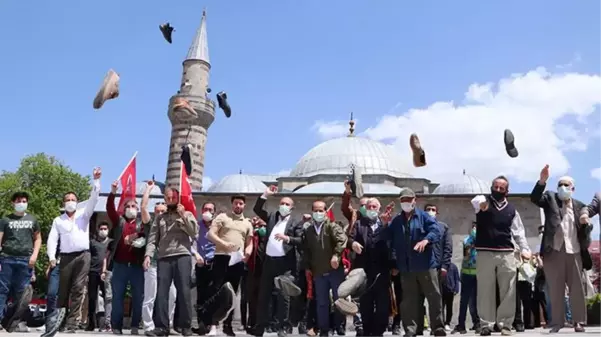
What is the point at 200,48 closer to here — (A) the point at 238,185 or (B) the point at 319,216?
(A) the point at 238,185

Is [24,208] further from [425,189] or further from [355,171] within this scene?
[425,189]

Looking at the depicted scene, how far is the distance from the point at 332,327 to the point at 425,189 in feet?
83.2

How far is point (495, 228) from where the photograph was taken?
6.77 metres

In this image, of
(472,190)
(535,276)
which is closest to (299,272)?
(535,276)

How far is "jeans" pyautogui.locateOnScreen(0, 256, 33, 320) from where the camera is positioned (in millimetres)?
7461

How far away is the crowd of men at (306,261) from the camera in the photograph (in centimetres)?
666

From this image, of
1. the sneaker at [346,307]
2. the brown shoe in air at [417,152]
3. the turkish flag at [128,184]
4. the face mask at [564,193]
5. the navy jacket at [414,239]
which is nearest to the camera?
the sneaker at [346,307]

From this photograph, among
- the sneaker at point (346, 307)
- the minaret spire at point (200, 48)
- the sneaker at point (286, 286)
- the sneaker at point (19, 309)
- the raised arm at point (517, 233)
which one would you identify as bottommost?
the sneaker at point (19, 309)

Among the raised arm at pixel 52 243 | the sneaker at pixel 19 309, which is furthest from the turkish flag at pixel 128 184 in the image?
the sneaker at pixel 19 309

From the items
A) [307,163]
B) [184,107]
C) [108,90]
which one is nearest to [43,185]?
[307,163]

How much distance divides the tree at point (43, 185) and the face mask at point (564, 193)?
32.4 metres

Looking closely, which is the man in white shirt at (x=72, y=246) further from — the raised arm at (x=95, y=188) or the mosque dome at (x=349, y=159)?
the mosque dome at (x=349, y=159)

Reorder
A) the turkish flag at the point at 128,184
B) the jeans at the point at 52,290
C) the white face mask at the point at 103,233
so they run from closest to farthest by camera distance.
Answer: the jeans at the point at 52,290, the turkish flag at the point at 128,184, the white face mask at the point at 103,233

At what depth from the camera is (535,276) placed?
10.9 m
